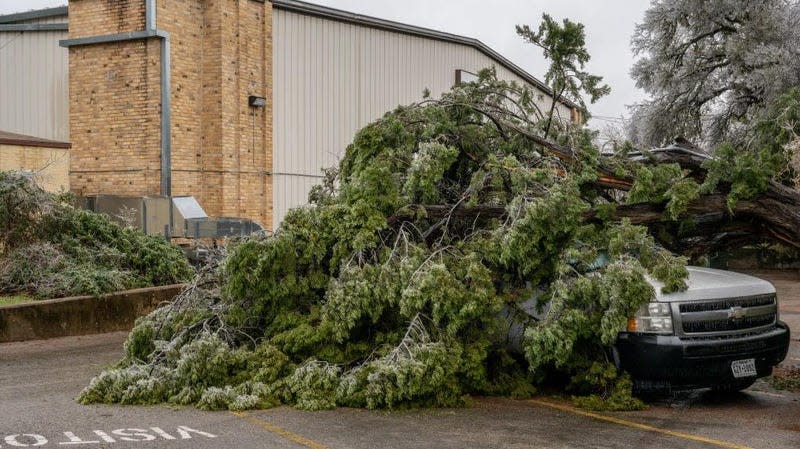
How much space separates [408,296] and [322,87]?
17605 millimetres

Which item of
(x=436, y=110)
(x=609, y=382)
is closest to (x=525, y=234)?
(x=609, y=382)

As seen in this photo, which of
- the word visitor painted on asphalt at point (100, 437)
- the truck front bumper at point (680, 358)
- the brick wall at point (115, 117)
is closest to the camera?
the word visitor painted on asphalt at point (100, 437)

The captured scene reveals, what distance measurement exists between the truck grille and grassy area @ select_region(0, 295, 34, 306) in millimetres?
9653

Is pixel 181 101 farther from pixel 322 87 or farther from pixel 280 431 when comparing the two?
pixel 280 431

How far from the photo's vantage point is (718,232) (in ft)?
33.9

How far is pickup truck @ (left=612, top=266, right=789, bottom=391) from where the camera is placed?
8.51 meters

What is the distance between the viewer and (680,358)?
27.7 feet

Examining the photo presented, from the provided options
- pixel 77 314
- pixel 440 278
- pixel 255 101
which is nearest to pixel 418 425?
pixel 440 278

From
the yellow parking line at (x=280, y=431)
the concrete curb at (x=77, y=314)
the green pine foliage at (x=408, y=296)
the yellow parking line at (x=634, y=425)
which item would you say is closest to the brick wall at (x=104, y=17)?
the concrete curb at (x=77, y=314)

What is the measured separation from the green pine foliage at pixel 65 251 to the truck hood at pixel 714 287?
908cm

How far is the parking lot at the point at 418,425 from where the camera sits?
7.34 m

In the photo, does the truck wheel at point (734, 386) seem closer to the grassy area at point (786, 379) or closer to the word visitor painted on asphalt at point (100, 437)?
the grassy area at point (786, 379)

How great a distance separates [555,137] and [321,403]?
466 centimetres

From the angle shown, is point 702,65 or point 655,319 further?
point 702,65
